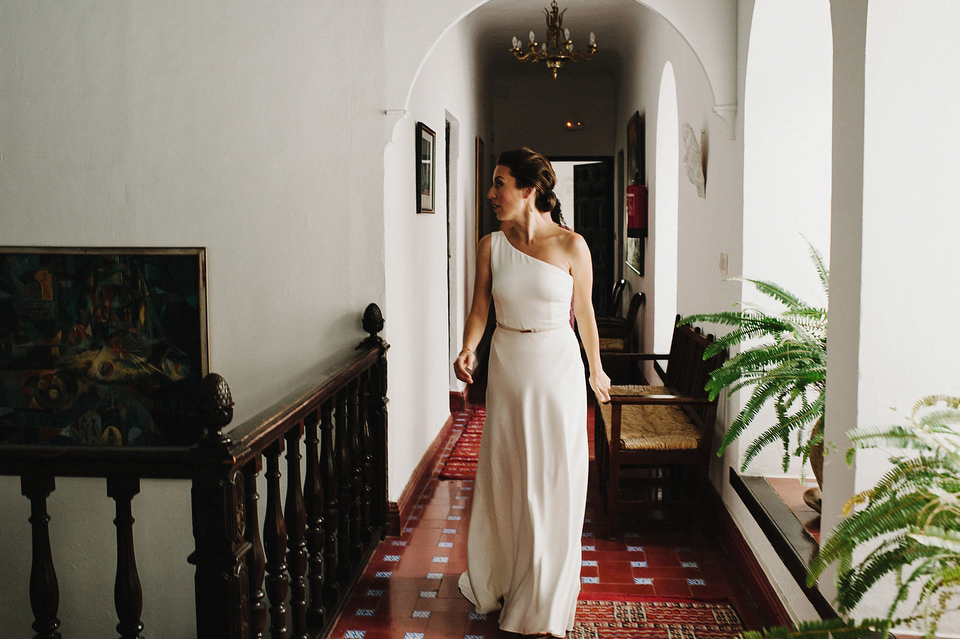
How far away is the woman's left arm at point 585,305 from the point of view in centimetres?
326

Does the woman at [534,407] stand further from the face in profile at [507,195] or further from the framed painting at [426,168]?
the framed painting at [426,168]

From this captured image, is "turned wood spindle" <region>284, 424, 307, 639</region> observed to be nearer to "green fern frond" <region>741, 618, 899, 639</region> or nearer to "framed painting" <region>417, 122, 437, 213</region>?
"green fern frond" <region>741, 618, 899, 639</region>

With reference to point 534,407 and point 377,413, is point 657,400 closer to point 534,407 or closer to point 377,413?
point 534,407

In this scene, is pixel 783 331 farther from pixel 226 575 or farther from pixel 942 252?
pixel 226 575

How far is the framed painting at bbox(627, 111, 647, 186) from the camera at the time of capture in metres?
7.57

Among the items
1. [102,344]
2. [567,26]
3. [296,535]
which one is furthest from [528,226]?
[567,26]

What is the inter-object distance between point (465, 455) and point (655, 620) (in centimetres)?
281

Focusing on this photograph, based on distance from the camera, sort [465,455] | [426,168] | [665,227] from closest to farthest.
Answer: [426,168] < [465,455] < [665,227]

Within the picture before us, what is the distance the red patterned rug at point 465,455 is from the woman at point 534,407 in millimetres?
1679

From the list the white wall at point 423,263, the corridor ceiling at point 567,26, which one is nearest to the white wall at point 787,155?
the white wall at point 423,263

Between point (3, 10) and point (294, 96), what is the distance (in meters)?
1.64

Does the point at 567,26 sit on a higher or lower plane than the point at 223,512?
higher

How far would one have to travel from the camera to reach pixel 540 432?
3.17 m

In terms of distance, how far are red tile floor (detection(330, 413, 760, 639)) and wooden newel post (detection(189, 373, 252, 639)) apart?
43.4 inches
